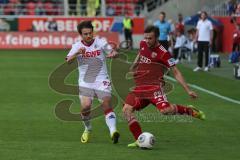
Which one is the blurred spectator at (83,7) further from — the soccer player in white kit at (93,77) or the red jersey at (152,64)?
Answer: the red jersey at (152,64)

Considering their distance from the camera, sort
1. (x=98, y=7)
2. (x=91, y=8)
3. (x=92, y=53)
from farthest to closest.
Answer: (x=98, y=7) < (x=91, y=8) < (x=92, y=53)

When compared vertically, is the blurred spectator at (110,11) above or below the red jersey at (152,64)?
below

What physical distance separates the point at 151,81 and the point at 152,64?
0.28 meters

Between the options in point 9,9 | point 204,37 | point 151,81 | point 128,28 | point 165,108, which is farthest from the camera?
point 9,9

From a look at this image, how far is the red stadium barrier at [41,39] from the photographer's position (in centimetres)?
4306

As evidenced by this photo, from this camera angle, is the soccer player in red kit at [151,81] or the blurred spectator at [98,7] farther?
the blurred spectator at [98,7]

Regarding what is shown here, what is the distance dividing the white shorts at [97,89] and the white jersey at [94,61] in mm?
70

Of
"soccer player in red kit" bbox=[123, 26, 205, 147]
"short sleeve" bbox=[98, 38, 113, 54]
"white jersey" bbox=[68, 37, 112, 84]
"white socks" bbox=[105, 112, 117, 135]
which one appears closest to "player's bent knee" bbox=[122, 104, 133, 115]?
"soccer player in red kit" bbox=[123, 26, 205, 147]

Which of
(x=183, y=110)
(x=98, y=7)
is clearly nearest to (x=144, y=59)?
(x=183, y=110)

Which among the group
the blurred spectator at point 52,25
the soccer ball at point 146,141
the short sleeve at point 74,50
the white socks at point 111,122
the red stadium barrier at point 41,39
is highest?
the short sleeve at point 74,50

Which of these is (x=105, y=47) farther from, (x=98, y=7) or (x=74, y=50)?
(x=98, y=7)

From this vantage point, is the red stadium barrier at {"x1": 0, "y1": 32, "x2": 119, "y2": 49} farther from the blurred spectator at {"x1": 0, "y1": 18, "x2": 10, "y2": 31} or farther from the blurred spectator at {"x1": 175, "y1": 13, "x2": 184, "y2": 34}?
the blurred spectator at {"x1": 175, "y1": 13, "x2": 184, "y2": 34}

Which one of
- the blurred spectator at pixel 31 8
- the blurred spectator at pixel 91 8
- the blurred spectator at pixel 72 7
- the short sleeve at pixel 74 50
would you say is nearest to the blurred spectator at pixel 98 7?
the blurred spectator at pixel 91 8

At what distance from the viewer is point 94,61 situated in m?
12.6
